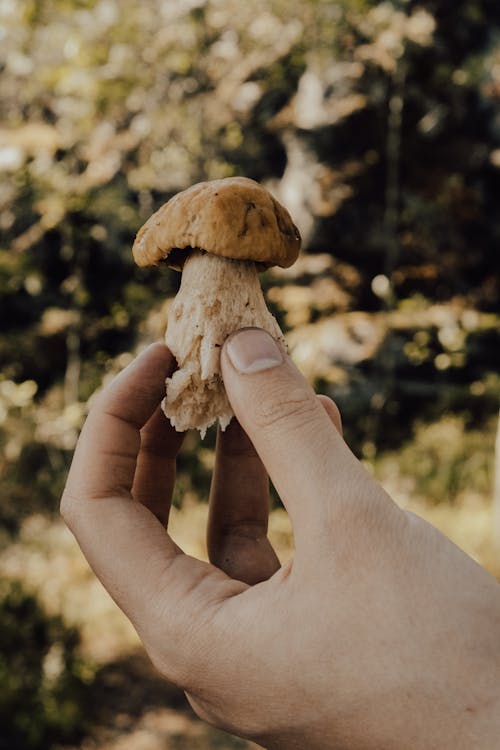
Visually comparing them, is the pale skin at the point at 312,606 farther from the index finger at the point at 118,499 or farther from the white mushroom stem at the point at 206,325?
the white mushroom stem at the point at 206,325

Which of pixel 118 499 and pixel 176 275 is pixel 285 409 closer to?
pixel 118 499

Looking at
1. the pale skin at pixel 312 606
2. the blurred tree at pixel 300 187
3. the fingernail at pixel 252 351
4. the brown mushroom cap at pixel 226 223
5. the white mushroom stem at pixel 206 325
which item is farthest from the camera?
the blurred tree at pixel 300 187

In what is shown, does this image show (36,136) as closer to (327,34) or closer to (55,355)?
(55,355)

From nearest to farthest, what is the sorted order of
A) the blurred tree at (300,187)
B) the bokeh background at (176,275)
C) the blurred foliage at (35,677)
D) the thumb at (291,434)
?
the thumb at (291,434) < the blurred foliage at (35,677) < the bokeh background at (176,275) < the blurred tree at (300,187)

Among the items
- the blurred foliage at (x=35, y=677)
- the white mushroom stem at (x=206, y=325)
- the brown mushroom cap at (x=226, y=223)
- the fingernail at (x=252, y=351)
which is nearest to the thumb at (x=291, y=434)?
the fingernail at (x=252, y=351)

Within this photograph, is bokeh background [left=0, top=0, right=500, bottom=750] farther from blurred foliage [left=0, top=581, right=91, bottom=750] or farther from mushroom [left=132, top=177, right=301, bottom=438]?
mushroom [left=132, top=177, right=301, bottom=438]

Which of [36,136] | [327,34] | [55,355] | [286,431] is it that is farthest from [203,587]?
[36,136]

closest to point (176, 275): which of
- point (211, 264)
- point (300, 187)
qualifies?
point (300, 187)

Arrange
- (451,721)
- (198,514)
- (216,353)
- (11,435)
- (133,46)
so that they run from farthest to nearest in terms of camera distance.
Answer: (11,435)
(198,514)
(133,46)
(216,353)
(451,721)
